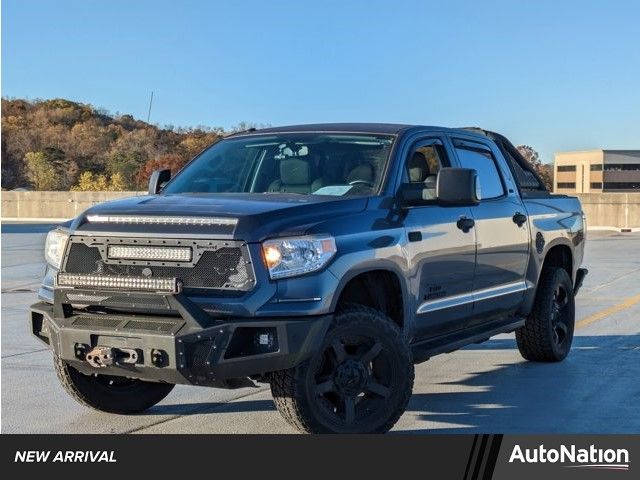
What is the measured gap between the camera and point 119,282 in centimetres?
572

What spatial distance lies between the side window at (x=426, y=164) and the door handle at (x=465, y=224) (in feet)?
0.91

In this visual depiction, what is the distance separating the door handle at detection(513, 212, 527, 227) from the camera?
26.8ft

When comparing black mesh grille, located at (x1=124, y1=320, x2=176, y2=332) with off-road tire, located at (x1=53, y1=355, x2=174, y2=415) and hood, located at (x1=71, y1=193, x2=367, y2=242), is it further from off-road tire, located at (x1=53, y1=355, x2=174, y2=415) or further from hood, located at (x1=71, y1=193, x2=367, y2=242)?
off-road tire, located at (x1=53, y1=355, x2=174, y2=415)

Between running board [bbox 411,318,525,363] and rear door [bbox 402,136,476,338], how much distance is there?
0.06 meters

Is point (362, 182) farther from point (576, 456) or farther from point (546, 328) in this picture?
point (546, 328)

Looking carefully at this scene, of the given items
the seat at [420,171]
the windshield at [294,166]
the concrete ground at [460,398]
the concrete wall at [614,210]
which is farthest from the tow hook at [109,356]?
the concrete wall at [614,210]

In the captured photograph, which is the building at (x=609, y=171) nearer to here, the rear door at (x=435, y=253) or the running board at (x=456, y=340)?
the running board at (x=456, y=340)

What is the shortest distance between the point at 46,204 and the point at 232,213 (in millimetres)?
51783

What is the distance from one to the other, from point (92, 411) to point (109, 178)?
87680 millimetres

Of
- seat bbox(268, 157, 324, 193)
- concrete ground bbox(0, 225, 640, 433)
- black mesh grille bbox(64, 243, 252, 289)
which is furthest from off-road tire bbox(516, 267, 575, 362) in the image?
black mesh grille bbox(64, 243, 252, 289)

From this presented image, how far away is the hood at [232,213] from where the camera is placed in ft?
18.3

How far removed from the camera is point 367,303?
6.41m

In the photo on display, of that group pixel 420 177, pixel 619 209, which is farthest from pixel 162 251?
pixel 619 209

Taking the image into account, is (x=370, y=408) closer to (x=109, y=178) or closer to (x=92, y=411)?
(x=92, y=411)
